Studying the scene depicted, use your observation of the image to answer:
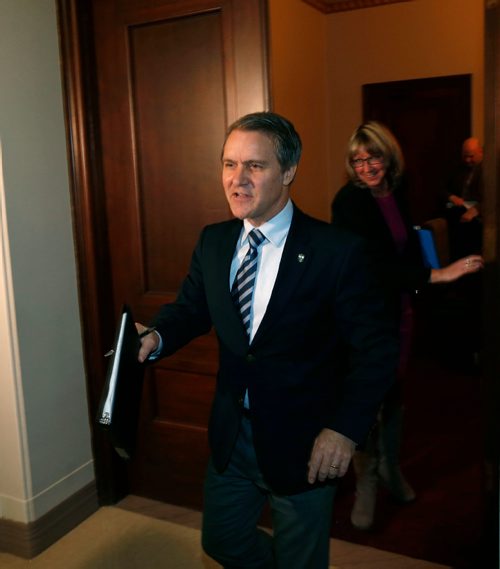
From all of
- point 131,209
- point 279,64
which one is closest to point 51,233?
point 131,209

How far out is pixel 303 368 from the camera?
1710 millimetres

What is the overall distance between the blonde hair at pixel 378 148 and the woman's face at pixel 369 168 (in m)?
0.01

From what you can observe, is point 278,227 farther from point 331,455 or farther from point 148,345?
point 331,455

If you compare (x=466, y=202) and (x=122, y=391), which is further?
(x=466, y=202)

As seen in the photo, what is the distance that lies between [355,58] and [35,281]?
432 cm

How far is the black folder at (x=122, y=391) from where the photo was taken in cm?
151

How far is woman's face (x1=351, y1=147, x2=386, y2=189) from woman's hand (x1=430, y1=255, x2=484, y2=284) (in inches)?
16.0

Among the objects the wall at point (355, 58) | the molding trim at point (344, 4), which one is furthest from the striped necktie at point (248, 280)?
the molding trim at point (344, 4)

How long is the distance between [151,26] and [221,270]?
1.36 meters

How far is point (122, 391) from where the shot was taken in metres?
1.56

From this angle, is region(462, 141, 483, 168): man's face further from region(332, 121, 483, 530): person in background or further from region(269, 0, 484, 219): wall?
region(332, 121, 483, 530): person in background

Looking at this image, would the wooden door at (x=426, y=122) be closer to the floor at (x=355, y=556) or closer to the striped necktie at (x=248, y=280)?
the floor at (x=355, y=556)

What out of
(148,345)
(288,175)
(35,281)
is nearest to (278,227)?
(288,175)

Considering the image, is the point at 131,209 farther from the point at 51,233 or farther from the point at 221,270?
the point at 221,270
